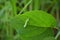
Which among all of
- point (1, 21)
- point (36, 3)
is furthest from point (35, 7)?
point (1, 21)

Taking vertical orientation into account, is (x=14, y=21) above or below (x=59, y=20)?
above

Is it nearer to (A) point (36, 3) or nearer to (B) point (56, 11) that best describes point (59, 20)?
(B) point (56, 11)

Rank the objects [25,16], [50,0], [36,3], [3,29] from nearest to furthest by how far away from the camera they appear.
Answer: [25,16] < [36,3] < [50,0] < [3,29]

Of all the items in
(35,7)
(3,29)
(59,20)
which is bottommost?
(3,29)

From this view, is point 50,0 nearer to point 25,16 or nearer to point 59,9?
point 59,9

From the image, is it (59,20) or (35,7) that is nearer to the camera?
(35,7)

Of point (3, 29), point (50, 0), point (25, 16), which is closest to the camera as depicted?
point (25, 16)

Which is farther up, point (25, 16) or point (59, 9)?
point (25, 16)

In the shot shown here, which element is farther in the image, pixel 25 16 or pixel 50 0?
pixel 50 0

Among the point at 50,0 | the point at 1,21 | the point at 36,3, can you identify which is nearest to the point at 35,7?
the point at 36,3
